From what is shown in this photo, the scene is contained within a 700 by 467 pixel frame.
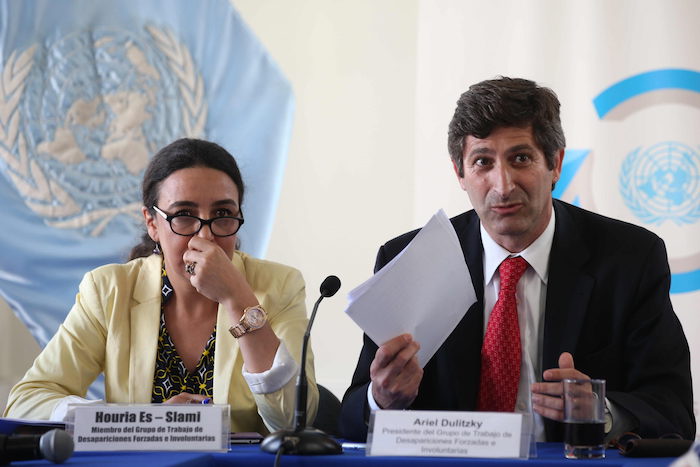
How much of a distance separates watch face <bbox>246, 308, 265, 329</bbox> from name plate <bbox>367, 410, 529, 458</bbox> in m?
0.74

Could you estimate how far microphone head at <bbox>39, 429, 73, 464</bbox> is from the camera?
128 centimetres

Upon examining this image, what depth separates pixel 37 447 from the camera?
4.24ft

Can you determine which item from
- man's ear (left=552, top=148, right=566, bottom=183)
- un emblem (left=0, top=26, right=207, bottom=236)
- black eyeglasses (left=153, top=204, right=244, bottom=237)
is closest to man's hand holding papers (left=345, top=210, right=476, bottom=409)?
man's ear (left=552, top=148, right=566, bottom=183)

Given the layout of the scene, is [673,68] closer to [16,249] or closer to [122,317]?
[122,317]

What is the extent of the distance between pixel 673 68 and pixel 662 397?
1659mm

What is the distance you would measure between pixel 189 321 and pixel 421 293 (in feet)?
2.90

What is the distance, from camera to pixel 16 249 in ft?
11.8

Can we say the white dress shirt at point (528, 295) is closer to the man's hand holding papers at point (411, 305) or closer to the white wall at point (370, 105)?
the man's hand holding papers at point (411, 305)

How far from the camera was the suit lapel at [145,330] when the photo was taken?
2.23 metres

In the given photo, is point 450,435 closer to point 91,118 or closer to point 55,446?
point 55,446

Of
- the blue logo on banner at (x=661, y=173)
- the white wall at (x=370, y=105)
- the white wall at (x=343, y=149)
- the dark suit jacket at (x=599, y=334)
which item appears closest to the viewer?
the dark suit jacket at (x=599, y=334)

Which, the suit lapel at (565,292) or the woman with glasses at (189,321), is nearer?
the suit lapel at (565,292)

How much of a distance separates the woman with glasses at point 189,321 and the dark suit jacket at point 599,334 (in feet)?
0.88

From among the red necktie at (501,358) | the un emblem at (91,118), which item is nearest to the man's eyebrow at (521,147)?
the red necktie at (501,358)
